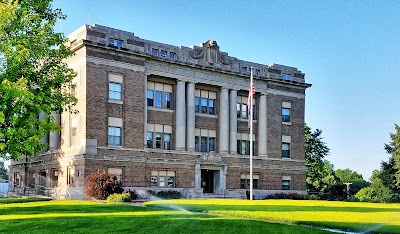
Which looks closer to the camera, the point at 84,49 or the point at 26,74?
the point at 26,74

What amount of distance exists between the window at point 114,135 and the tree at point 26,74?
46.9ft

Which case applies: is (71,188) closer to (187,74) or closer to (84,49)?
(84,49)

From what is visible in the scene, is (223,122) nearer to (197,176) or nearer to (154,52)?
(197,176)

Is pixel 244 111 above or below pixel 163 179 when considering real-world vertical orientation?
above

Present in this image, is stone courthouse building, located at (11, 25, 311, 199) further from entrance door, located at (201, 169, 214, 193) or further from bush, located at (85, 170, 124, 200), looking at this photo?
bush, located at (85, 170, 124, 200)

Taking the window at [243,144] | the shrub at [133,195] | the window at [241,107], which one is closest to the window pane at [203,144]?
the window at [243,144]

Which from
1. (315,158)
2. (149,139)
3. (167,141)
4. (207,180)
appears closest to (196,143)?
(167,141)

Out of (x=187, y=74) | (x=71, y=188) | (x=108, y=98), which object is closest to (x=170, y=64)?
(x=187, y=74)

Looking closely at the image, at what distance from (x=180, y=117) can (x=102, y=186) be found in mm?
13054

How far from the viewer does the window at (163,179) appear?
46750 mm

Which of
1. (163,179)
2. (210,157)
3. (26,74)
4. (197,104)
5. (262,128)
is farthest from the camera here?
(262,128)

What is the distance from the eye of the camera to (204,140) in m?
51.8

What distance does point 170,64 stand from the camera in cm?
4862

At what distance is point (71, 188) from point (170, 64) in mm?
14666
